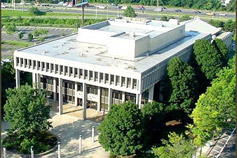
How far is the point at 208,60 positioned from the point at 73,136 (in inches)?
891

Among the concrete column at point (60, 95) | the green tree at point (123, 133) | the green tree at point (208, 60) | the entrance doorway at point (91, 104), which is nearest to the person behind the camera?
the green tree at point (123, 133)

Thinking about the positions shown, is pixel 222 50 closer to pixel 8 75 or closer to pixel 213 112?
pixel 213 112

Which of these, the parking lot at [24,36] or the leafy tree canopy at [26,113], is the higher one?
the parking lot at [24,36]

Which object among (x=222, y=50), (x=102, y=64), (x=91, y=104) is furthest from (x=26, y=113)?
(x=222, y=50)

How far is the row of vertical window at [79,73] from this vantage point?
145 ft

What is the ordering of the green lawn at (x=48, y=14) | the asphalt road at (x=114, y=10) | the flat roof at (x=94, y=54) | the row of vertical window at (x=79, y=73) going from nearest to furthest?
the row of vertical window at (x=79, y=73)
the flat roof at (x=94, y=54)
the green lawn at (x=48, y=14)
the asphalt road at (x=114, y=10)

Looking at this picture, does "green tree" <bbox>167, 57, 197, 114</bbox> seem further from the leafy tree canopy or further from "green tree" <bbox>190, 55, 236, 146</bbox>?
the leafy tree canopy

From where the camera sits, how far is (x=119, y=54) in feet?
164

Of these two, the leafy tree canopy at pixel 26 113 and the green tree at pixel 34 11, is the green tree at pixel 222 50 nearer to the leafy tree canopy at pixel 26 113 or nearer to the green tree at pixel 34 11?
the leafy tree canopy at pixel 26 113

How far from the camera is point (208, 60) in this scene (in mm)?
53062

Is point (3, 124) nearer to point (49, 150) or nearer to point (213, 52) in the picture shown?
point (49, 150)

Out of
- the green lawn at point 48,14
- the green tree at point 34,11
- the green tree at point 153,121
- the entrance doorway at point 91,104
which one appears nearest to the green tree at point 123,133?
the green tree at point 153,121

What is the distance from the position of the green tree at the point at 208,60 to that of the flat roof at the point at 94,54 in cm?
279

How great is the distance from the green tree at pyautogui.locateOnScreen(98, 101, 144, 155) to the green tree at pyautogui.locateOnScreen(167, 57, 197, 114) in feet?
29.3
